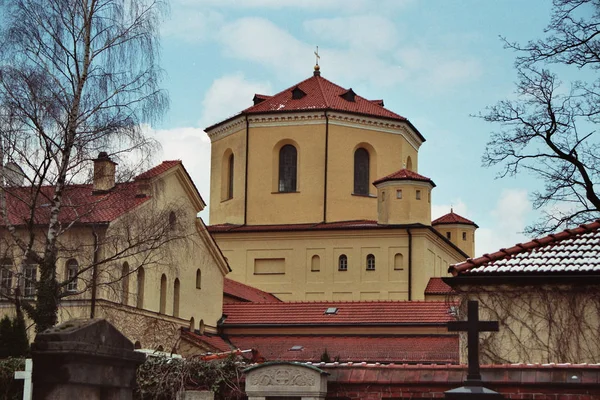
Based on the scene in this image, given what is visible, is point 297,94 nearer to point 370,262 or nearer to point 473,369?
point 370,262

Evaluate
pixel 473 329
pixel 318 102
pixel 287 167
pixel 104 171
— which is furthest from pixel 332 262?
pixel 473 329

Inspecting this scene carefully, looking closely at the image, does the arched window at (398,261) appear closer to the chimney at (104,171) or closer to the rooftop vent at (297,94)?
the rooftop vent at (297,94)

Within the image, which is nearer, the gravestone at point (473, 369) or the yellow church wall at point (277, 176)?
the gravestone at point (473, 369)

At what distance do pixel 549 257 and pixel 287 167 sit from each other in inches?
1442

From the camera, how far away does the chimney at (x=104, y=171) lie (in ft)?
86.0

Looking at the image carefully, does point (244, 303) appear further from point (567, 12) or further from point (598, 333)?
point (567, 12)

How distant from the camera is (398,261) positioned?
56.2m

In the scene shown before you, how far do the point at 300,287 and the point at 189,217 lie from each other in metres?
15.2

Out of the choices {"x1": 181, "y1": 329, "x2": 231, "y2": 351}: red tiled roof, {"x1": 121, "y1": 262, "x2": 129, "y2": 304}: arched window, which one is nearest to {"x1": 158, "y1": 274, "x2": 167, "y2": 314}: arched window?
{"x1": 181, "y1": 329, "x2": 231, "y2": 351}: red tiled roof

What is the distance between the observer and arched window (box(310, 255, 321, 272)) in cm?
5728

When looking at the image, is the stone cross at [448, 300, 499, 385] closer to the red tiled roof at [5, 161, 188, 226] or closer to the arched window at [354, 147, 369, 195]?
the red tiled roof at [5, 161, 188, 226]

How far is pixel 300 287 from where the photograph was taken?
57094mm

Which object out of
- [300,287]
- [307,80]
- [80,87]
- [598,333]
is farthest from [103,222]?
[307,80]

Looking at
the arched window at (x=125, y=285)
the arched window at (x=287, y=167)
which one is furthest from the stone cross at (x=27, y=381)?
the arched window at (x=287, y=167)
